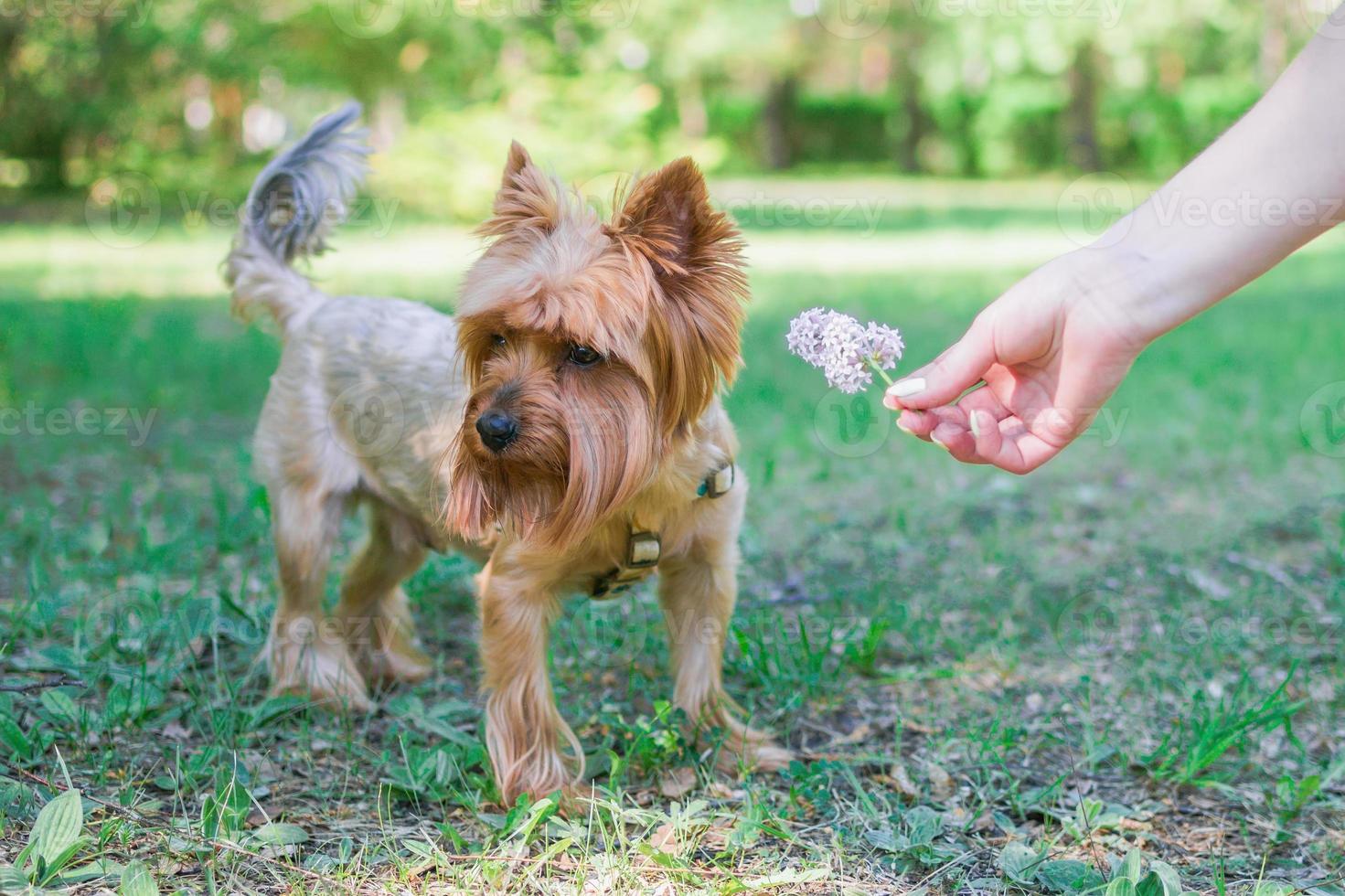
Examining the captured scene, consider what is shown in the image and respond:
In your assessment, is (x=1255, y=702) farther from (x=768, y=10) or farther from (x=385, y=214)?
(x=768, y=10)

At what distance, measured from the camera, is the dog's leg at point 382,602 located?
4293 mm

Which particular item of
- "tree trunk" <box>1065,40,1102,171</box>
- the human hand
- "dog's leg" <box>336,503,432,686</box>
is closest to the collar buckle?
the human hand

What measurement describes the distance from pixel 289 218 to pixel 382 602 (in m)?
1.55

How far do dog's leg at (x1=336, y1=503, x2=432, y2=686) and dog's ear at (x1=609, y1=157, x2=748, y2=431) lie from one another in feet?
5.42

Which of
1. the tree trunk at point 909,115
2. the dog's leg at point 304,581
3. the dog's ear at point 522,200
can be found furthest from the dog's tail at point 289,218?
the tree trunk at point 909,115

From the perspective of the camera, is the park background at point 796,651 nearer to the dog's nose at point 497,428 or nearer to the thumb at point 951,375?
the dog's nose at point 497,428

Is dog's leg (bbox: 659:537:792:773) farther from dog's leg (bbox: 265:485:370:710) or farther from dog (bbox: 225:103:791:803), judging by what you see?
dog's leg (bbox: 265:485:370:710)

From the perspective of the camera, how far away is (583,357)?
301 centimetres

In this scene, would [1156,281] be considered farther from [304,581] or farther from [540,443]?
[304,581]

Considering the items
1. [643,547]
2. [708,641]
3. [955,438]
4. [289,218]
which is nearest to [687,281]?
[643,547]

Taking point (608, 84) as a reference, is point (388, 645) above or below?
below

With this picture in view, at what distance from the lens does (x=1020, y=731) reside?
139 inches

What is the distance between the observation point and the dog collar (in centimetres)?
327

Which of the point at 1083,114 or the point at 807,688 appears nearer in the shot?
the point at 807,688
